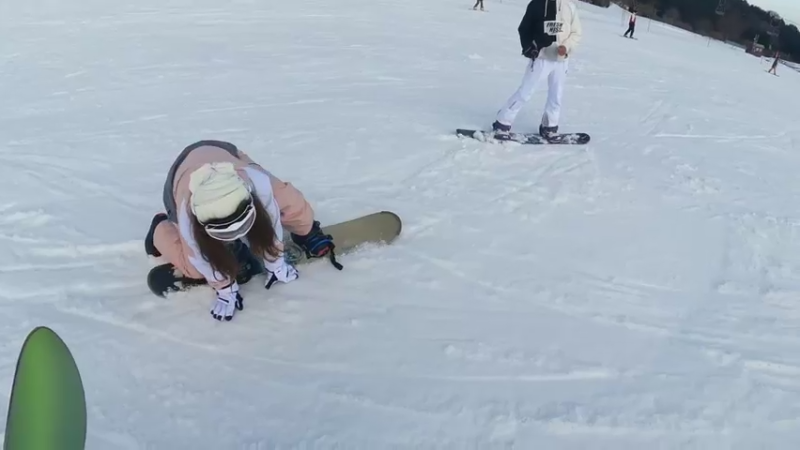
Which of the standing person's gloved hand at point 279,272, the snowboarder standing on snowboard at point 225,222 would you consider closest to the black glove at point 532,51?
the snowboarder standing on snowboard at point 225,222

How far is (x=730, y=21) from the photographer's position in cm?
4572

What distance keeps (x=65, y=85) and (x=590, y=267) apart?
595 centimetres

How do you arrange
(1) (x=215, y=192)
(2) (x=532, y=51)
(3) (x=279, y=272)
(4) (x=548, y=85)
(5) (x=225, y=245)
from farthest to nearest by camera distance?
(4) (x=548, y=85), (2) (x=532, y=51), (3) (x=279, y=272), (5) (x=225, y=245), (1) (x=215, y=192)

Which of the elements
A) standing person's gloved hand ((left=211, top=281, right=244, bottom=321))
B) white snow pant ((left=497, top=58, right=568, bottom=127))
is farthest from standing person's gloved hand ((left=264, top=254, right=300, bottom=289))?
white snow pant ((left=497, top=58, right=568, bottom=127))

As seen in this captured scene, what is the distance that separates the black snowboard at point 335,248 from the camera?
3293 millimetres

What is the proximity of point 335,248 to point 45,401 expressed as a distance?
1.81m

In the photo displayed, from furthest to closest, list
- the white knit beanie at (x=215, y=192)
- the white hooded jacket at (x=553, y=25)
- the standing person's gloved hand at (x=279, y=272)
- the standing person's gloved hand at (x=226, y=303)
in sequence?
the white hooded jacket at (x=553, y=25)
the standing person's gloved hand at (x=279, y=272)
the standing person's gloved hand at (x=226, y=303)
the white knit beanie at (x=215, y=192)

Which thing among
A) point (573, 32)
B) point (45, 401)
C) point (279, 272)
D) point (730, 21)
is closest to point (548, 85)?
point (573, 32)

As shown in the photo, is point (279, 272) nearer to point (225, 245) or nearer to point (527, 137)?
point (225, 245)

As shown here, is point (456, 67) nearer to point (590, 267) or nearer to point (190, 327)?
point (590, 267)

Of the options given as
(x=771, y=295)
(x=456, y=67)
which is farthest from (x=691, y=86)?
(x=771, y=295)

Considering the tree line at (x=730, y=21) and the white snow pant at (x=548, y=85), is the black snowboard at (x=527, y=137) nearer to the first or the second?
the white snow pant at (x=548, y=85)

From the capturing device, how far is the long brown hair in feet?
8.77

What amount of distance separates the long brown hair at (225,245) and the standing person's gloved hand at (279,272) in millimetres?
325
